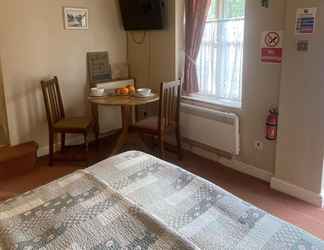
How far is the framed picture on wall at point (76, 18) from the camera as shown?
140 inches

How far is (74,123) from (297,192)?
234cm

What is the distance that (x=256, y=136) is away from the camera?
3.00m

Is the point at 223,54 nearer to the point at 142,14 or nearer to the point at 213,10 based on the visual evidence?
the point at 213,10

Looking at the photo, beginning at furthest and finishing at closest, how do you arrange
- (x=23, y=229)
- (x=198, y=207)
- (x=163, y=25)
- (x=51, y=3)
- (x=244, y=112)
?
1. (x=163, y=25)
2. (x=51, y=3)
3. (x=244, y=112)
4. (x=198, y=207)
5. (x=23, y=229)

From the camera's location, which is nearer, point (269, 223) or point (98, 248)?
point (98, 248)

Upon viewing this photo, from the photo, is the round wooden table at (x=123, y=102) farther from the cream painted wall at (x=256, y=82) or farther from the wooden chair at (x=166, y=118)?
the cream painted wall at (x=256, y=82)

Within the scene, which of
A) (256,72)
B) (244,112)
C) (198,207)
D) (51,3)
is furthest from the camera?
(51,3)

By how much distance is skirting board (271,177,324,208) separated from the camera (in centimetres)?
254

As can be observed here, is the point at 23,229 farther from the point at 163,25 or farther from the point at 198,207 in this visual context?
the point at 163,25

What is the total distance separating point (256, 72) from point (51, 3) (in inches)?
92.1

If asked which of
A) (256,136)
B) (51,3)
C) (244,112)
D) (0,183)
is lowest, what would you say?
(0,183)

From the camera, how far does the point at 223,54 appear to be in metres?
3.29

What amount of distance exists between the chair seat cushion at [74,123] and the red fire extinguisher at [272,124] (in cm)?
186

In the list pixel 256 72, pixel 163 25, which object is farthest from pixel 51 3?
pixel 256 72
